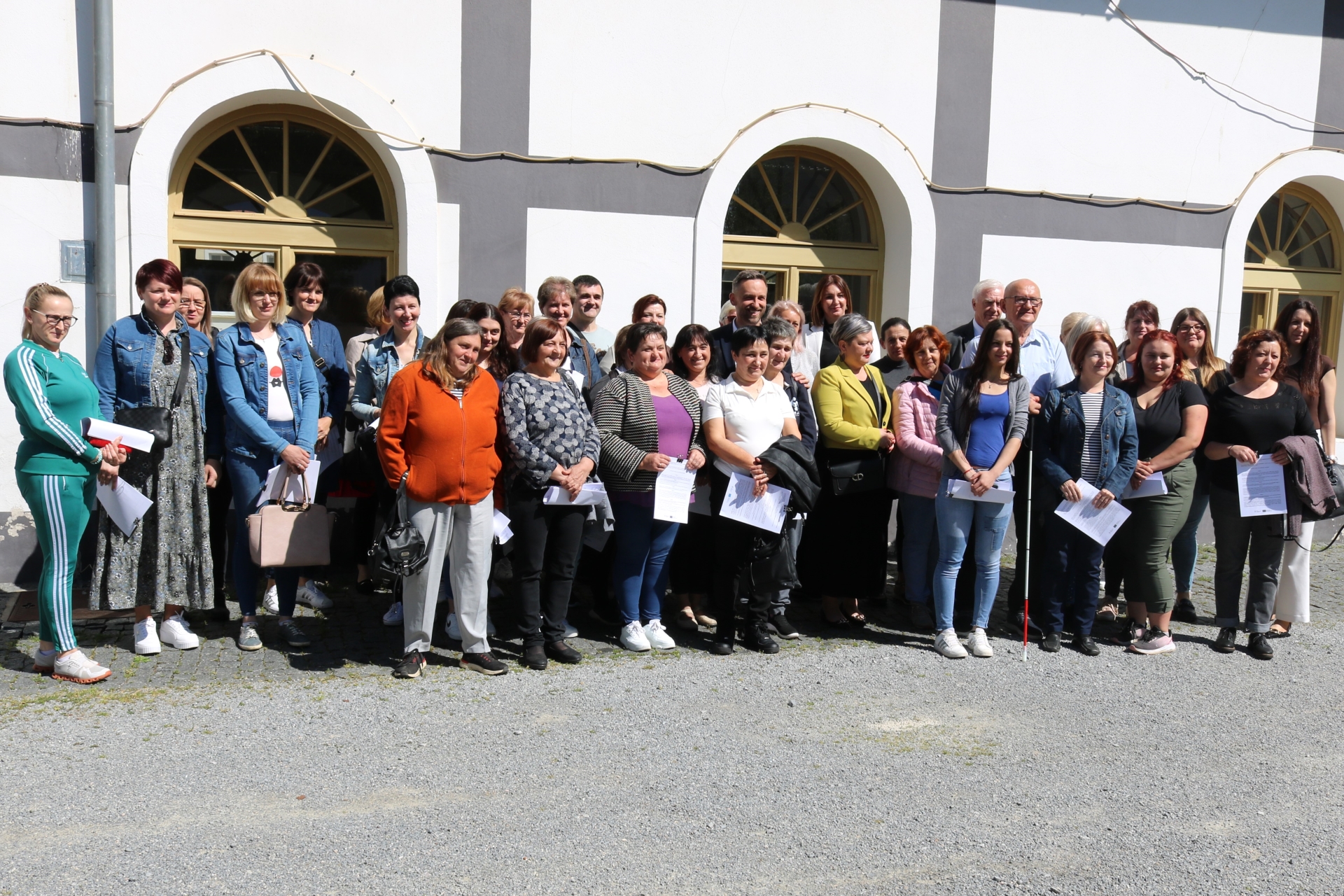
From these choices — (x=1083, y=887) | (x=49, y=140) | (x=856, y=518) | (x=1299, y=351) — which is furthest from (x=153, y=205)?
(x=1299, y=351)

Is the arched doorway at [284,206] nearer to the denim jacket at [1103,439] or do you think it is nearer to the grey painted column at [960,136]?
the grey painted column at [960,136]

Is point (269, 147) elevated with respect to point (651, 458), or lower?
elevated

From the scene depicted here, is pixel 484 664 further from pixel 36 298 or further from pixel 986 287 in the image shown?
pixel 986 287

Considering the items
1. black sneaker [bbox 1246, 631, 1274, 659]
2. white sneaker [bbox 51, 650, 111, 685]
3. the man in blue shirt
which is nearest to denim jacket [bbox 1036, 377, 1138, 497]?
the man in blue shirt

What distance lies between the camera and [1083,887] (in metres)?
3.15

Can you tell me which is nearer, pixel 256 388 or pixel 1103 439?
pixel 256 388

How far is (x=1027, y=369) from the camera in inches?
Answer: 247

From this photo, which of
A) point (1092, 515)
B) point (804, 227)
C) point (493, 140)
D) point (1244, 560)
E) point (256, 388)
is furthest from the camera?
point (804, 227)

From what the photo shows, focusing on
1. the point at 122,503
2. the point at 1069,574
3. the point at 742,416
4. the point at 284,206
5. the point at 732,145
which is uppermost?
the point at 732,145

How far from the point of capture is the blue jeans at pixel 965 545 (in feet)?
17.8

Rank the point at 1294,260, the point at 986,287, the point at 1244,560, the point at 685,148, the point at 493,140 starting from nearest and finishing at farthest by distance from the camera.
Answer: the point at 1244,560
the point at 986,287
the point at 493,140
the point at 685,148
the point at 1294,260

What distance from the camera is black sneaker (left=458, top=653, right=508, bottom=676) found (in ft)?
16.2

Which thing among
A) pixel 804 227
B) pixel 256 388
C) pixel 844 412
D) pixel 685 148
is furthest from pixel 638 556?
pixel 804 227

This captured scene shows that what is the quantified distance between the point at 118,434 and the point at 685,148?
4.43 metres
